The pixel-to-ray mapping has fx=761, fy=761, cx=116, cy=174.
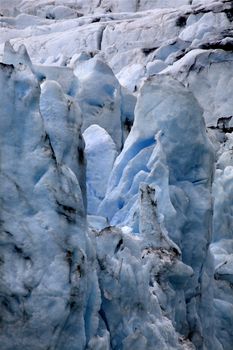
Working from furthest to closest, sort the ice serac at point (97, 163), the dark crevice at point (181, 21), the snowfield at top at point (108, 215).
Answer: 1. the dark crevice at point (181, 21)
2. the ice serac at point (97, 163)
3. the snowfield at top at point (108, 215)

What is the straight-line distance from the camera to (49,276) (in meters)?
4.79

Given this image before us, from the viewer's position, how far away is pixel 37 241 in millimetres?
4840

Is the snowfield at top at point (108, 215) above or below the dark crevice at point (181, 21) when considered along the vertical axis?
above

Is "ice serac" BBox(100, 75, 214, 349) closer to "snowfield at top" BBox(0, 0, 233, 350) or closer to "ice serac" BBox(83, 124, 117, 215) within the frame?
"snowfield at top" BBox(0, 0, 233, 350)

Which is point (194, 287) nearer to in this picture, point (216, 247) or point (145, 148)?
point (145, 148)

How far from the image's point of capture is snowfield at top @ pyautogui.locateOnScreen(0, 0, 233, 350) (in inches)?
189

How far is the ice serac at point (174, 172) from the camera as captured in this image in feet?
26.6

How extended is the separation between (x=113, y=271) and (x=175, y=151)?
3.03 meters

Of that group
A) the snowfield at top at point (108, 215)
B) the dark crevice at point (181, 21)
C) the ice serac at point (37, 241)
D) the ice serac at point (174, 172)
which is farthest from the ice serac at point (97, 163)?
the dark crevice at point (181, 21)

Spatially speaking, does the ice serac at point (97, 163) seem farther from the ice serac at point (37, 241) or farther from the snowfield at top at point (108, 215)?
the ice serac at point (37, 241)

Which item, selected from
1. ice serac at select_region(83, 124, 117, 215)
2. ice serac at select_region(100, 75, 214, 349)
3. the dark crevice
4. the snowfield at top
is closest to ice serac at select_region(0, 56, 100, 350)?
the snowfield at top

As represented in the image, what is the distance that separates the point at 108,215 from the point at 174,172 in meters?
0.89

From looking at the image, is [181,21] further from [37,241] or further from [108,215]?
[37,241]

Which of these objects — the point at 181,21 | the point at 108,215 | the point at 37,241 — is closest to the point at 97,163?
the point at 108,215
